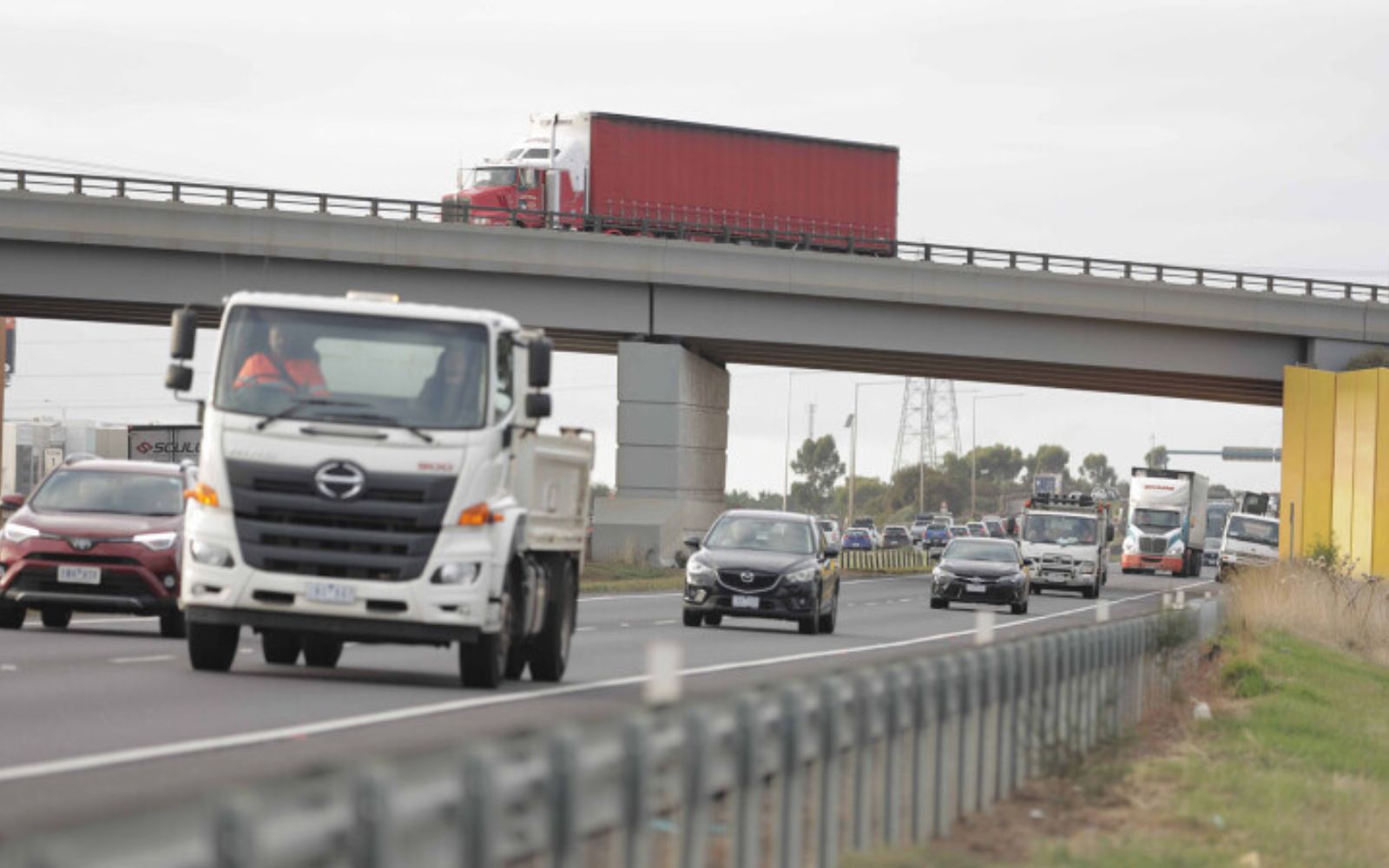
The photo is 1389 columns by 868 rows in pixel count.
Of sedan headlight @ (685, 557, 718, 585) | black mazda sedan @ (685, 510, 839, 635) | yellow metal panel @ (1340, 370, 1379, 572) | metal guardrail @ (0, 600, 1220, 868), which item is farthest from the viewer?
yellow metal panel @ (1340, 370, 1379, 572)

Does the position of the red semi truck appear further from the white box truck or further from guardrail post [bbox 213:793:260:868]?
guardrail post [bbox 213:793:260:868]

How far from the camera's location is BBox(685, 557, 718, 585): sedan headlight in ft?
104

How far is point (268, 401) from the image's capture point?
1730cm

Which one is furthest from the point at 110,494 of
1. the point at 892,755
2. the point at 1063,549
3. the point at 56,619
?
the point at 1063,549

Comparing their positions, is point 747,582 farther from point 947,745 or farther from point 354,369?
point 947,745

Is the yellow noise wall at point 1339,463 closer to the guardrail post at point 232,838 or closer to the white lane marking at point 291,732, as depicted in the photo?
the white lane marking at point 291,732

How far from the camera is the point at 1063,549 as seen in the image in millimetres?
57406

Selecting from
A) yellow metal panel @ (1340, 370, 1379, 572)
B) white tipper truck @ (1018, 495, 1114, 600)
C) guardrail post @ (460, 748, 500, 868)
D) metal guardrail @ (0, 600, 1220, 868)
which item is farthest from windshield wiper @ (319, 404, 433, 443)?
yellow metal panel @ (1340, 370, 1379, 572)

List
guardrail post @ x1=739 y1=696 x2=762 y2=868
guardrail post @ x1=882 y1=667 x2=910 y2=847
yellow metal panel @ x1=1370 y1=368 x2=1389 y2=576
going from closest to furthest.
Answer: guardrail post @ x1=739 y1=696 x2=762 y2=868 < guardrail post @ x1=882 y1=667 x2=910 y2=847 < yellow metal panel @ x1=1370 y1=368 x2=1389 y2=576

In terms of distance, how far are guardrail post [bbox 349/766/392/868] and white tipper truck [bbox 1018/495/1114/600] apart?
5160 cm

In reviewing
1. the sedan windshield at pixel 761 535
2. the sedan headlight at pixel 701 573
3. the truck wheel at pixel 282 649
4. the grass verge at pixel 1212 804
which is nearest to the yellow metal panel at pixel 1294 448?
the sedan windshield at pixel 761 535

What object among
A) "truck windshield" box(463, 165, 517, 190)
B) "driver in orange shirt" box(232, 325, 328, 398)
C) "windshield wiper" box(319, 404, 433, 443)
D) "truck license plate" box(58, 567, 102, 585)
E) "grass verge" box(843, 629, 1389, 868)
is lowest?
"grass verge" box(843, 629, 1389, 868)

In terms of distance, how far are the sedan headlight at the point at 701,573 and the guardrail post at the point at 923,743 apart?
21172 mm

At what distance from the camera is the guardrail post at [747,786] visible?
303 inches
